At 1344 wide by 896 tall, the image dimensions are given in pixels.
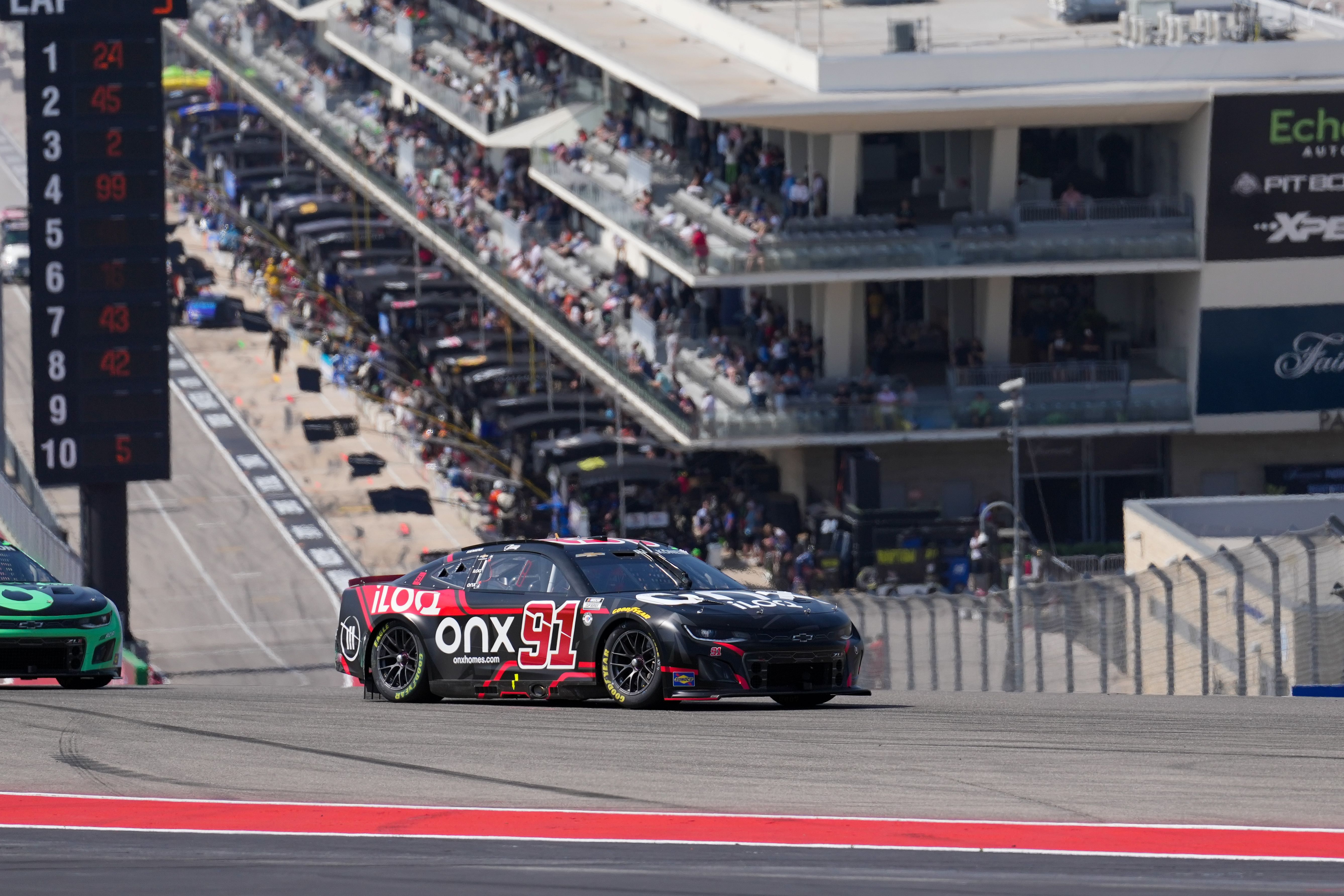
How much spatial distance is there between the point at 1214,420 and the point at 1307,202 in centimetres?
475

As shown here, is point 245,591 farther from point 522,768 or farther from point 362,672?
point 522,768

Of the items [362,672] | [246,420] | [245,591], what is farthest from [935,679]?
[246,420]

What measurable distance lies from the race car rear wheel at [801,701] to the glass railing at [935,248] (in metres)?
29.4

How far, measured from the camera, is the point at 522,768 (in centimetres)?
1319

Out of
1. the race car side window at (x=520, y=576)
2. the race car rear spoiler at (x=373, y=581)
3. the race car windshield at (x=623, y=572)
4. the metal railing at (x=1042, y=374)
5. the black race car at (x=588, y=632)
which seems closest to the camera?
the black race car at (x=588, y=632)

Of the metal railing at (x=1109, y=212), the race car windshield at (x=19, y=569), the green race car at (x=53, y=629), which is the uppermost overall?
the metal railing at (x=1109, y=212)

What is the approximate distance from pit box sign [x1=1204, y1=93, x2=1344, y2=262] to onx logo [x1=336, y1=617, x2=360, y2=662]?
31947 millimetres

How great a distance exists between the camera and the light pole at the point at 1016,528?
27.6 meters

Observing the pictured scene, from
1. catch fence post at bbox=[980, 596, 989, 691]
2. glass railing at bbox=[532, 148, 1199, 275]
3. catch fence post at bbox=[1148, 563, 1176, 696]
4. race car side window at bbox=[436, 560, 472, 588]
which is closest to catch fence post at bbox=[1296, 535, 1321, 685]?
catch fence post at bbox=[1148, 563, 1176, 696]

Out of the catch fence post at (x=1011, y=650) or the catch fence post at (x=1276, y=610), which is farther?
the catch fence post at (x=1011, y=650)

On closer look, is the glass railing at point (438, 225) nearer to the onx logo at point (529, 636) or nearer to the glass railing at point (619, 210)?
the glass railing at point (619, 210)

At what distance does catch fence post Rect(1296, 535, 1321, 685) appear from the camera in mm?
20984

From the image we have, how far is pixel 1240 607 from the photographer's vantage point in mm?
22734

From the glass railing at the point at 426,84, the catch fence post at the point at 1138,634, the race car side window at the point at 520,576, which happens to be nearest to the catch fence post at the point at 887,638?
the catch fence post at the point at 1138,634
